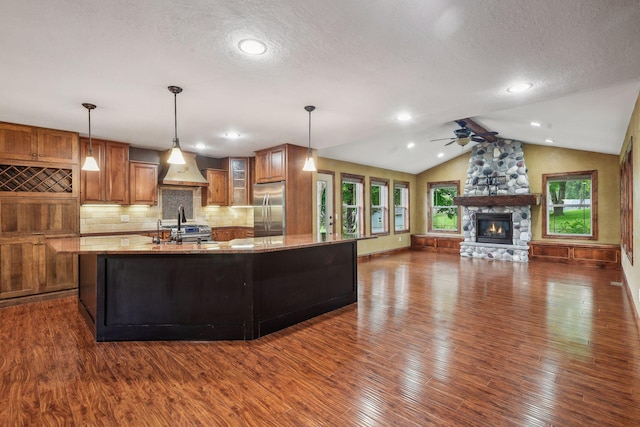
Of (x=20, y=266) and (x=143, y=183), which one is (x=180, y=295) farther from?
(x=143, y=183)

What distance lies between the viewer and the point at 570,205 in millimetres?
7555

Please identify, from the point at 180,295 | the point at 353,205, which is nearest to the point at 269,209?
the point at 180,295

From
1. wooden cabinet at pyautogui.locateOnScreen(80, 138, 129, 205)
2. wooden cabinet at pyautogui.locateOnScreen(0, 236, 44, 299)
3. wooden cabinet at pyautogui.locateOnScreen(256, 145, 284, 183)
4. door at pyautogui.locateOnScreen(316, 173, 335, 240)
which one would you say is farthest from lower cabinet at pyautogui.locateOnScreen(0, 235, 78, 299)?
door at pyautogui.locateOnScreen(316, 173, 335, 240)

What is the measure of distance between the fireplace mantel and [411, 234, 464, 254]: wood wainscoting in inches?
47.3

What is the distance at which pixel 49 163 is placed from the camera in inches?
178

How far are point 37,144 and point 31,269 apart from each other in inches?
68.4

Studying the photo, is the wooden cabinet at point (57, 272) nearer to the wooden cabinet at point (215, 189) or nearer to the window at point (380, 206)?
the wooden cabinet at point (215, 189)

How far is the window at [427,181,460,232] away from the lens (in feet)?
31.3

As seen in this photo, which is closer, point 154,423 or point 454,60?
point 154,423

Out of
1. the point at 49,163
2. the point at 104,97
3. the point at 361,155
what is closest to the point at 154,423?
the point at 104,97

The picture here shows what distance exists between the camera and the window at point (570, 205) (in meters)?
7.23

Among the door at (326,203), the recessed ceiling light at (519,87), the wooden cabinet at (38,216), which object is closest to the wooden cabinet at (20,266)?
the wooden cabinet at (38,216)

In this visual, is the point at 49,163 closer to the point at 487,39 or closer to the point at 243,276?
the point at 243,276

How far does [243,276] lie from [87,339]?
1.65 metres
